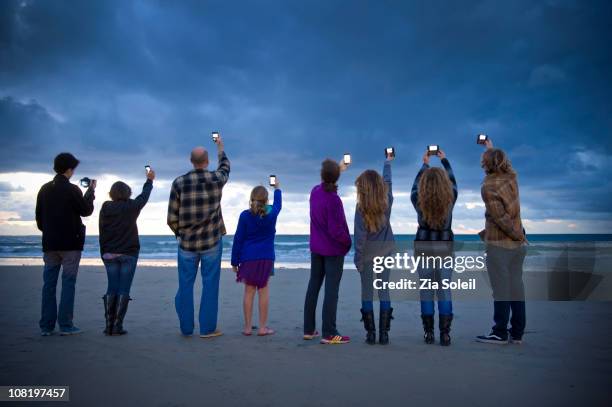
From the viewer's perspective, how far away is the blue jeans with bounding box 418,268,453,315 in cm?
485

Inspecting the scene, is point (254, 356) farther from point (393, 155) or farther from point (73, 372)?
point (393, 155)

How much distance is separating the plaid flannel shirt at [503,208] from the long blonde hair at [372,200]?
111 centimetres

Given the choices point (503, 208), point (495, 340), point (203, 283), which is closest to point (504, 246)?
point (503, 208)

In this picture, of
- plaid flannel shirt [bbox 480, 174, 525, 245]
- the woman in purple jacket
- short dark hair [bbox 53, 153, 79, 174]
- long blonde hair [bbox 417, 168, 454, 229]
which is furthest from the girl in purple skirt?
plaid flannel shirt [bbox 480, 174, 525, 245]

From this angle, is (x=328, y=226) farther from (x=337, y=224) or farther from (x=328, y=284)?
(x=328, y=284)

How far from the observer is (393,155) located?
5340mm

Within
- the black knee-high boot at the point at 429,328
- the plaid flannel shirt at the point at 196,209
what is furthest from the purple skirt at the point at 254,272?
the black knee-high boot at the point at 429,328

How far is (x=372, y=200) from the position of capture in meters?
4.89

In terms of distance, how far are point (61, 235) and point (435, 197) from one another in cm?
414

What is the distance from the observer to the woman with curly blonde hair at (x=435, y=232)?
4.84 meters

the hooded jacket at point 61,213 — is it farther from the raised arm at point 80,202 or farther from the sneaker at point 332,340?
the sneaker at point 332,340

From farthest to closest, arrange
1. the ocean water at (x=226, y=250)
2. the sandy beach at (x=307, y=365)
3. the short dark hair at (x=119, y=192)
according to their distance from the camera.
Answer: the ocean water at (x=226, y=250) < the short dark hair at (x=119, y=192) < the sandy beach at (x=307, y=365)

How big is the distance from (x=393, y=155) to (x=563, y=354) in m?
2.65

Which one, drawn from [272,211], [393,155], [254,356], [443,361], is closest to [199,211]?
[272,211]
